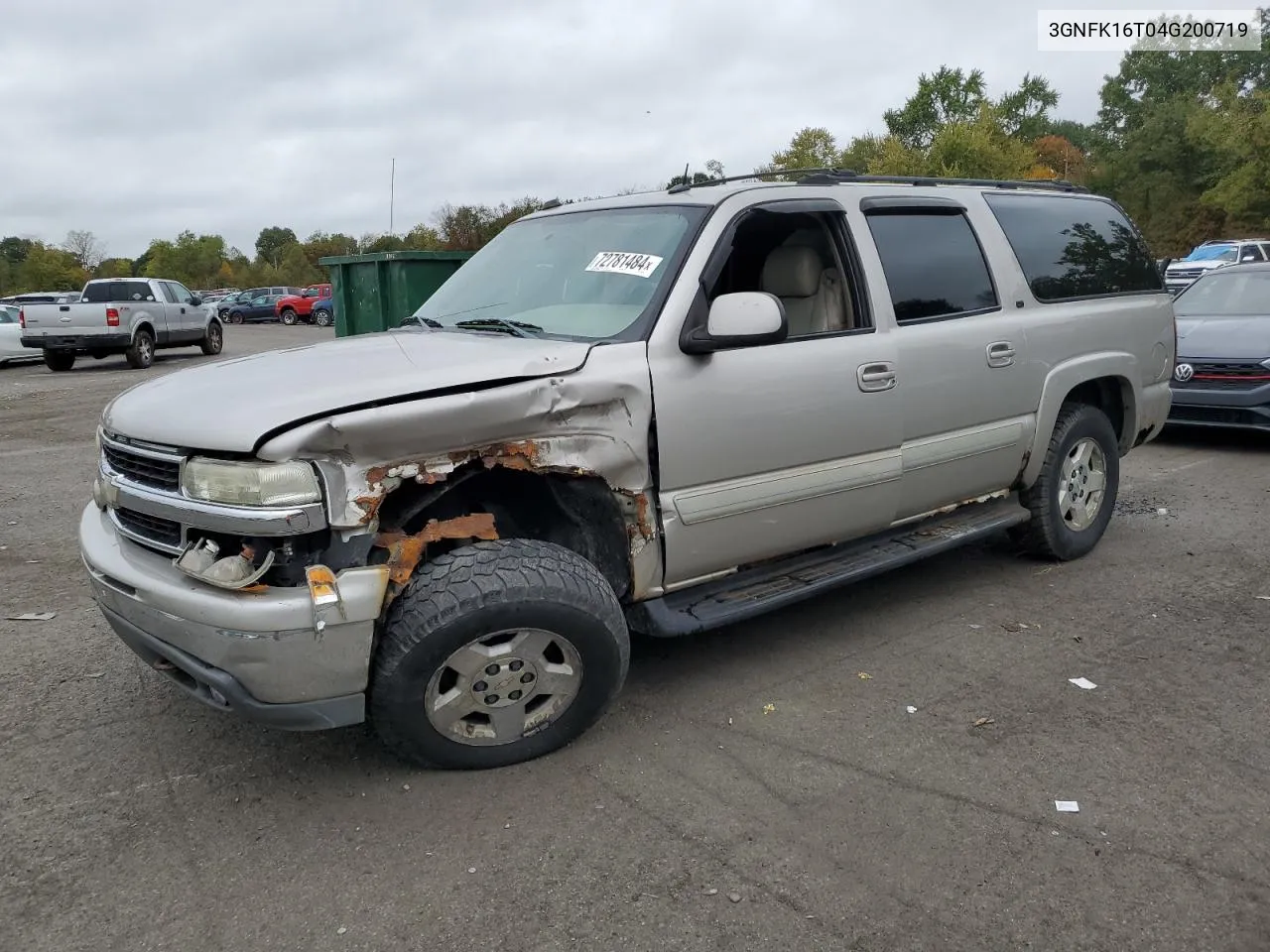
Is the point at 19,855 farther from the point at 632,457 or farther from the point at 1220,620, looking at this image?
the point at 1220,620

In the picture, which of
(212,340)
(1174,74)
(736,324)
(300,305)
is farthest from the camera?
(1174,74)

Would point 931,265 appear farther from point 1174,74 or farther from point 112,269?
point 112,269

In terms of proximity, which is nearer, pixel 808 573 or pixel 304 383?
pixel 304 383

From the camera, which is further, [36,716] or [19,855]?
[36,716]

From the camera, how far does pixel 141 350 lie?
19.3 m

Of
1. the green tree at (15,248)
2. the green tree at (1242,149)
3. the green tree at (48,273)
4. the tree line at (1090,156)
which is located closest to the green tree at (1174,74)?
the tree line at (1090,156)

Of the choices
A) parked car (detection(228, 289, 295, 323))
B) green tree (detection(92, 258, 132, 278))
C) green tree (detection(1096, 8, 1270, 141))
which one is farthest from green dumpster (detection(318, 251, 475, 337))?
green tree (detection(92, 258, 132, 278))

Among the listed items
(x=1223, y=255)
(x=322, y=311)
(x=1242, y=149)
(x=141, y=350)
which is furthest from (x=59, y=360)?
(x=1242, y=149)

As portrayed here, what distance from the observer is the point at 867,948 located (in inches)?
97.1

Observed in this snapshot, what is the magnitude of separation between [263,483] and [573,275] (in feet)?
5.50

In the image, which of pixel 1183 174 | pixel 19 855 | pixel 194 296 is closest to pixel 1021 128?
pixel 1183 174

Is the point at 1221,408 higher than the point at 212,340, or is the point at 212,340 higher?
the point at 212,340

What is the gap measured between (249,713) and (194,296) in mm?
20483

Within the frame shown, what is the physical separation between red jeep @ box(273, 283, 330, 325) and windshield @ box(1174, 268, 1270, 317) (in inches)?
1301
